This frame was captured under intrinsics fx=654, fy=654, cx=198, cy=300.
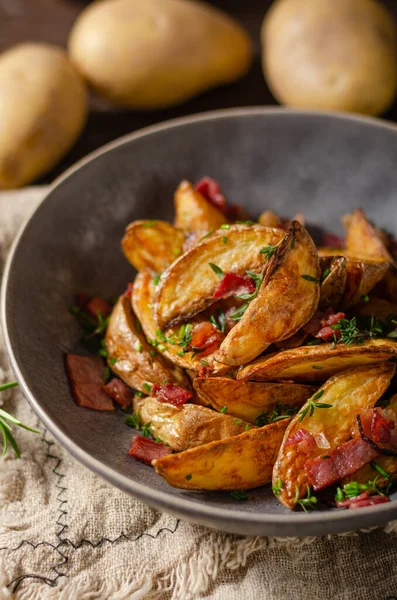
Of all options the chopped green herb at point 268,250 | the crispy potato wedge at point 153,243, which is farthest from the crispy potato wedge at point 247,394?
the crispy potato wedge at point 153,243

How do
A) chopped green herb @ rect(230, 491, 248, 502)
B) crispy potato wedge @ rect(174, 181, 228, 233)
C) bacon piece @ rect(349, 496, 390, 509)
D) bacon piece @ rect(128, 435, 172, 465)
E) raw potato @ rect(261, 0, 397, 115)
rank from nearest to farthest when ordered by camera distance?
bacon piece @ rect(349, 496, 390, 509) → chopped green herb @ rect(230, 491, 248, 502) → bacon piece @ rect(128, 435, 172, 465) → crispy potato wedge @ rect(174, 181, 228, 233) → raw potato @ rect(261, 0, 397, 115)

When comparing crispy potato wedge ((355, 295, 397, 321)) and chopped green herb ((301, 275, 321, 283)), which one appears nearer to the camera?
chopped green herb ((301, 275, 321, 283))

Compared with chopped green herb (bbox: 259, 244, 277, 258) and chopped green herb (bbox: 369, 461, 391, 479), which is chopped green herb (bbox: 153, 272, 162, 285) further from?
chopped green herb (bbox: 369, 461, 391, 479)

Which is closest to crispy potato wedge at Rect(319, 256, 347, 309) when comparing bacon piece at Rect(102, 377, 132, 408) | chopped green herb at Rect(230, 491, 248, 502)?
chopped green herb at Rect(230, 491, 248, 502)

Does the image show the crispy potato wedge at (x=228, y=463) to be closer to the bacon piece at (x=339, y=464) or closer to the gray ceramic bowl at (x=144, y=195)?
the bacon piece at (x=339, y=464)

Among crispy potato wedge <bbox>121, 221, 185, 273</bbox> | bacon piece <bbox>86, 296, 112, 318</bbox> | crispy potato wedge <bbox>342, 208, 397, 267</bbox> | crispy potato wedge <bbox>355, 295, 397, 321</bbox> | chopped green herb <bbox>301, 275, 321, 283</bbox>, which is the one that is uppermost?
chopped green herb <bbox>301, 275, 321, 283</bbox>

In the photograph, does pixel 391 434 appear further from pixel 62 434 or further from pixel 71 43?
pixel 71 43
